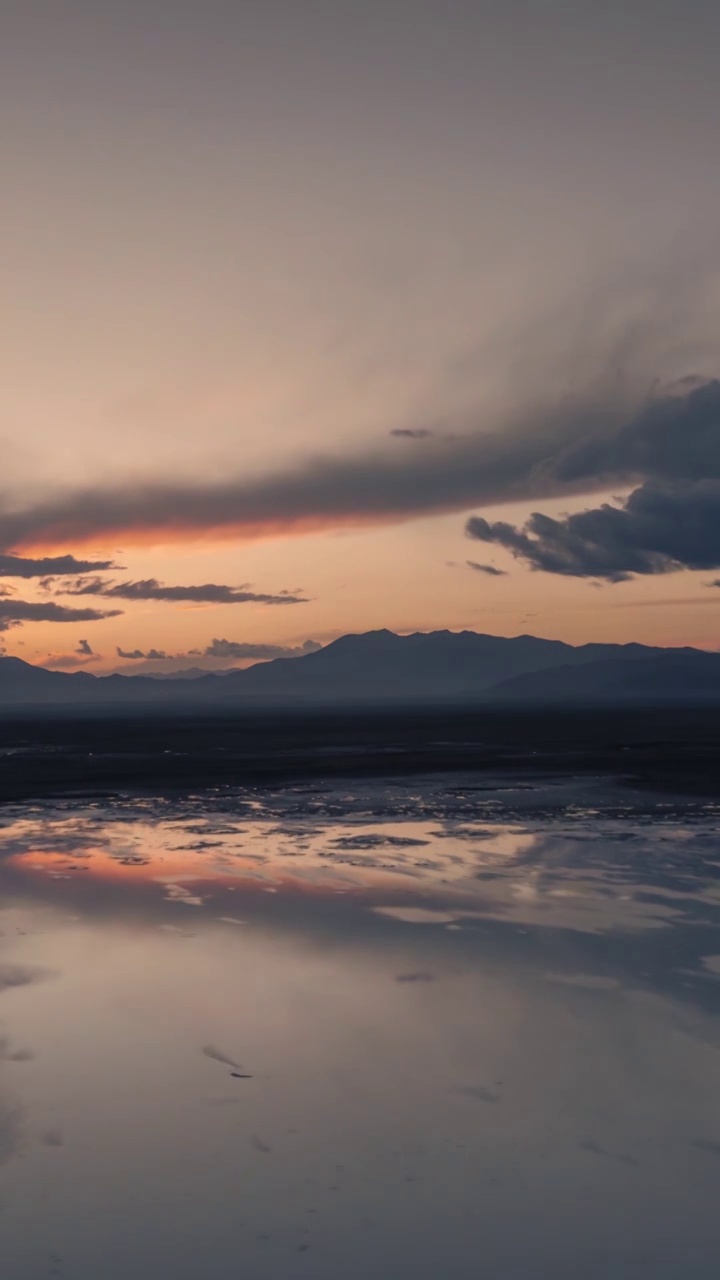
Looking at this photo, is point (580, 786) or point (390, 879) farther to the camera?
point (580, 786)

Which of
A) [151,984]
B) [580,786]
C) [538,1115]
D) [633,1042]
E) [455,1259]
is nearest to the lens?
[455,1259]

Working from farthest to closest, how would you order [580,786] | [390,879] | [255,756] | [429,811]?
1. [255,756]
2. [580,786]
3. [429,811]
4. [390,879]

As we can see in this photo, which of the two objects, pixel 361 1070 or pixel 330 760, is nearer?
pixel 361 1070

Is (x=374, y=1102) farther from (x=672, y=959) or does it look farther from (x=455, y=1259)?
(x=672, y=959)

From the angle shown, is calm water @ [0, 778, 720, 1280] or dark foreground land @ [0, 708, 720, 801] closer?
calm water @ [0, 778, 720, 1280]

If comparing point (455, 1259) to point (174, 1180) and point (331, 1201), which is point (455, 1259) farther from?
point (174, 1180)

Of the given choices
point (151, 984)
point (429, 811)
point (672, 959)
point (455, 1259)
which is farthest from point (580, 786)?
point (455, 1259)

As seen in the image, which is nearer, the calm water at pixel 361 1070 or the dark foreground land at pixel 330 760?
the calm water at pixel 361 1070
